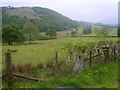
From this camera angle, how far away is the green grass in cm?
1135

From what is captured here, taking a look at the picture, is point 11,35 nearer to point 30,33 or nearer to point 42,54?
point 30,33

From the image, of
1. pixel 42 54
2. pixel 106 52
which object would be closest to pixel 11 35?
pixel 42 54

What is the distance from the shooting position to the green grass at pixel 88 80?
11.4 metres

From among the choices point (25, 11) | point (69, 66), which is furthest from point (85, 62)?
point (25, 11)

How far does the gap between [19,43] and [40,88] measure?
6335cm

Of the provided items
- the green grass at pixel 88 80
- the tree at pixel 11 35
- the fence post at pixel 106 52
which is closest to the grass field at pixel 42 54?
the fence post at pixel 106 52

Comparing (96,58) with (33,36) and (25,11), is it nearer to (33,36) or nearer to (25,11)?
(33,36)

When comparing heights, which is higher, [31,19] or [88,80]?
[31,19]

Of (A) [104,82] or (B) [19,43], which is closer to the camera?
(A) [104,82]

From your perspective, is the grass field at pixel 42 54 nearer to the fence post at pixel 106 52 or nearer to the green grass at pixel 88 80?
the fence post at pixel 106 52

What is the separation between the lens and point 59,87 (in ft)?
36.1

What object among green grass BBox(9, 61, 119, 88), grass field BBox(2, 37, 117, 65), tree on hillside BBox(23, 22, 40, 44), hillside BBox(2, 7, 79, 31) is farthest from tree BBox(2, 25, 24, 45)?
green grass BBox(9, 61, 119, 88)

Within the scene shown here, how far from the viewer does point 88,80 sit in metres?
12.7

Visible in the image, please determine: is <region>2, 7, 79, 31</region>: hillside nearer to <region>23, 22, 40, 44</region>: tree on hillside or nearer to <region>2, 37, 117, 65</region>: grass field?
<region>23, 22, 40, 44</region>: tree on hillside
